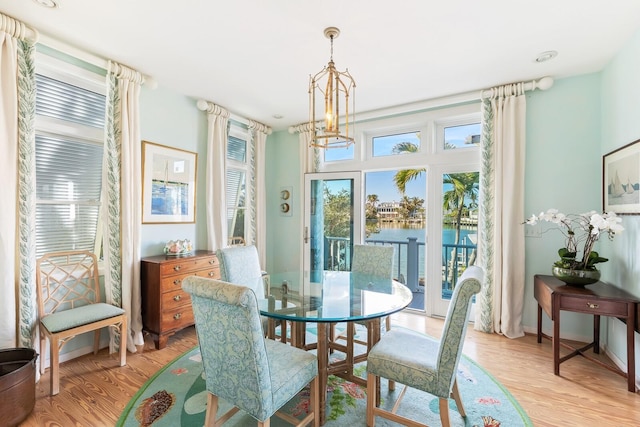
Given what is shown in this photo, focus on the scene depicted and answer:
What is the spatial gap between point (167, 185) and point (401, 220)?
3.75 metres

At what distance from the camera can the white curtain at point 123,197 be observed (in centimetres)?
270

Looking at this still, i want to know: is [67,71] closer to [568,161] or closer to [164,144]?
[164,144]

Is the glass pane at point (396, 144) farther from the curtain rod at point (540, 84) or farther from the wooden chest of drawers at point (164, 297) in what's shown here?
the wooden chest of drawers at point (164, 297)

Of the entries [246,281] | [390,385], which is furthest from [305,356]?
[246,281]

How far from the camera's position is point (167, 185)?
332cm

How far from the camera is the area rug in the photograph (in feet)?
6.00

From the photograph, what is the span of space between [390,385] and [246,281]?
140 centimetres

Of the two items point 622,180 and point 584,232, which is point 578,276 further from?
point 622,180

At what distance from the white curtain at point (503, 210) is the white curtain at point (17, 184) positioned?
414 cm

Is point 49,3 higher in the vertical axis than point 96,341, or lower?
higher

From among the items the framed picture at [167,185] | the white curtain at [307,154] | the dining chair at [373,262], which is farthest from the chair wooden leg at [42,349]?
the white curtain at [307,154]

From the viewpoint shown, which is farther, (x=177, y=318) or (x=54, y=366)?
(x=177, y=318)

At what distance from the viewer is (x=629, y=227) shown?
2.37 meters

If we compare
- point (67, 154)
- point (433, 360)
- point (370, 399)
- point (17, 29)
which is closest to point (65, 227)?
point (67, 154)
